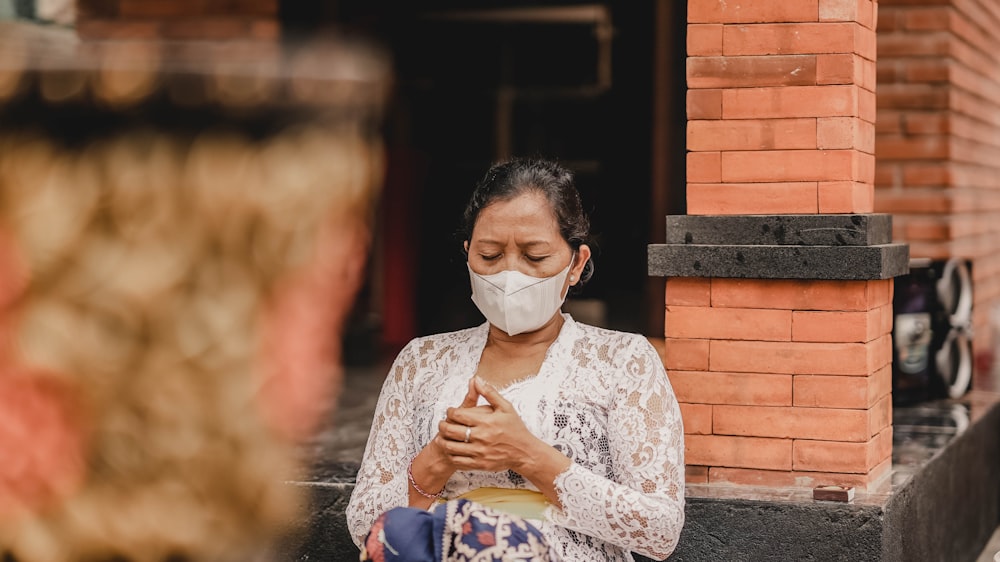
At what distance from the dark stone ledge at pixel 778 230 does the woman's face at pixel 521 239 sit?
26.5 inches

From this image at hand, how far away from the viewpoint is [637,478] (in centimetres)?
279

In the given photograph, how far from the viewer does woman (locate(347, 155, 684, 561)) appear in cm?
271

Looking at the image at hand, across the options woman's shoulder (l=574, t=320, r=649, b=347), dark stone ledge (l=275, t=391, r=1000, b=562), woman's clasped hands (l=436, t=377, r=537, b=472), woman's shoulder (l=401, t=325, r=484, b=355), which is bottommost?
dark stone ledge (l=275, t=391, r=1000, b=562)

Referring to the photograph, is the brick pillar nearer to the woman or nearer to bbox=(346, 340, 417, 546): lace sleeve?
the woman

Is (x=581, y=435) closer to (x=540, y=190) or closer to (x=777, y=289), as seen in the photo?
(x=540, y=190)

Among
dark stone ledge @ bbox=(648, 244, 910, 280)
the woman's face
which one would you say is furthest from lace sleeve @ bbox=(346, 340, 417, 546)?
dark stone ledge @ bbox=(648, 244, 910, 280)

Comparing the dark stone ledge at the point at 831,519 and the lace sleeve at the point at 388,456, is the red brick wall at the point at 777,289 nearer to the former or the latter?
the dark stone ledge at the point at 831,519

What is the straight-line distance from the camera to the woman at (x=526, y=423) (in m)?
2.71

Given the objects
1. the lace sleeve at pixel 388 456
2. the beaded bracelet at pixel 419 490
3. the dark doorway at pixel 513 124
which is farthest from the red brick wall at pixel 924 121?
the beaded bracelet at pixel 419 490

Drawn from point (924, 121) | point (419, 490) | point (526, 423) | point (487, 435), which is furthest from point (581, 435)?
point (924, 121)

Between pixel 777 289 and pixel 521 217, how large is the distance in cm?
91

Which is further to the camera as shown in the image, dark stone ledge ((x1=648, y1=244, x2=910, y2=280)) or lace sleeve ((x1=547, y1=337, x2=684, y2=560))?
dark stone ledge ((x1=648, y1=244, x2=910, y2=280))

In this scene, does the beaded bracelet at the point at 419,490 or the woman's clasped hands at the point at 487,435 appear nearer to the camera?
the woman's clasped hands at the point at 487,435

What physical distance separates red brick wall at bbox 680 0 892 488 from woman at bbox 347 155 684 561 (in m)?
0.59
